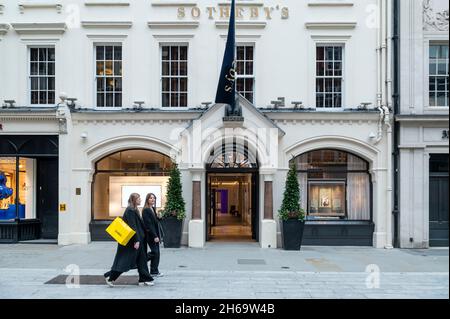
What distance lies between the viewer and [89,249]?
1298cm

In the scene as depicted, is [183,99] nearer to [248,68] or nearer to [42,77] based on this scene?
[248,68]

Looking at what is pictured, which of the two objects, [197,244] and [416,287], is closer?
[416,287]

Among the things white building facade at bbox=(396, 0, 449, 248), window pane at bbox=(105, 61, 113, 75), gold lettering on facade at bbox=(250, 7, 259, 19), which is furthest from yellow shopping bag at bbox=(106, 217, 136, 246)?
white building facade at bbox=(396, 0, 449, 248)

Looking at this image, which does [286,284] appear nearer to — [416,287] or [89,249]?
[416,287]

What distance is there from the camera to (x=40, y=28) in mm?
14094

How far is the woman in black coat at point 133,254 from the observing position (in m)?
8.34

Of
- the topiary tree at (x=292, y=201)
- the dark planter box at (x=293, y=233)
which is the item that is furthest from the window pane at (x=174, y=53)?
the dark planter box at (x=293, y=233)

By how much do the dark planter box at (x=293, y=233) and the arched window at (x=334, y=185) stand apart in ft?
4.72

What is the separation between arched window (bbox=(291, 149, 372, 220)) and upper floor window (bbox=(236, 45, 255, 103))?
2.73m

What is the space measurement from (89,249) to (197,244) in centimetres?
324

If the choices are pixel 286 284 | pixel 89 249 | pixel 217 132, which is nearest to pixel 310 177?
pixel 217 132

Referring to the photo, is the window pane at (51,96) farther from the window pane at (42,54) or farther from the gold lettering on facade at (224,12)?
the gold lettering on facade at (224,12)

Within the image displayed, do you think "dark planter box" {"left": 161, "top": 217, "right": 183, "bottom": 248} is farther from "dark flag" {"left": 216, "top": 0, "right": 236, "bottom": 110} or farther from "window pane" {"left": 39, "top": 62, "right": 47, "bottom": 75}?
"window pane" {"left": 39, "top": 62, "right": 47, "bottom": 75}

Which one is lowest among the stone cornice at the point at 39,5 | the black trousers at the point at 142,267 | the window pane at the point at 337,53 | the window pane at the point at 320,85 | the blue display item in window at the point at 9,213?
the black trousers at the point at 142,267
